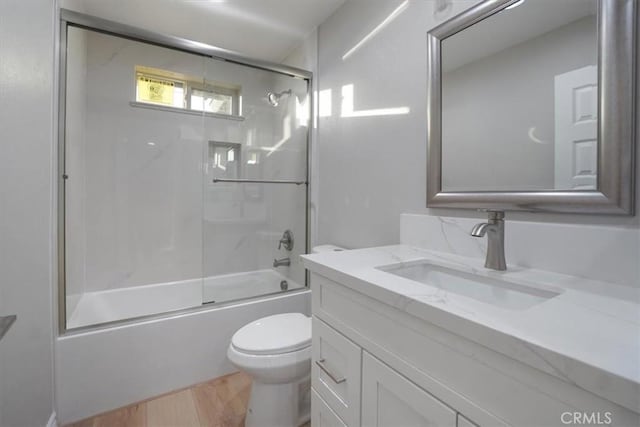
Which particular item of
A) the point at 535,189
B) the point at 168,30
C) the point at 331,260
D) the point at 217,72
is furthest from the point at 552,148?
the point at 168,30

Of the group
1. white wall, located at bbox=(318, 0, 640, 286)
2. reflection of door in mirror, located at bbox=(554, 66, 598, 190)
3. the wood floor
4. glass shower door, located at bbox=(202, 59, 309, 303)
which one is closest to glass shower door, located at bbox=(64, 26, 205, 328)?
glass shower door, located at bbox=(202, 59, 309, 303)

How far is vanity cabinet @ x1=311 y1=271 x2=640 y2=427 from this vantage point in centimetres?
44

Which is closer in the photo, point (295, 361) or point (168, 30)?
point (295, 361)

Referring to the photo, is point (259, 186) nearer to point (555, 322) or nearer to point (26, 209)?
point (26, 209)

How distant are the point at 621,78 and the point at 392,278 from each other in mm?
803

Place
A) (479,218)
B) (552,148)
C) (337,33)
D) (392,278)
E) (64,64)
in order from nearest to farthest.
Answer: (392,278) < (552,148) < (479,218) < (64,64) < (337,33)

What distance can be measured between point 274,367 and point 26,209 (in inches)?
44.9

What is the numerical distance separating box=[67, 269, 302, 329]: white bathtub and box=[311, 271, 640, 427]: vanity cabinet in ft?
3.89

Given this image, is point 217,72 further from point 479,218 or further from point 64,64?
point 479,218

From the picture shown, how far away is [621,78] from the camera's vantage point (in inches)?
29.0

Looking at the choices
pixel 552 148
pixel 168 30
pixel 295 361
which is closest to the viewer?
pixel 552 148

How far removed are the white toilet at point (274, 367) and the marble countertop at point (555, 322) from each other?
0.59m

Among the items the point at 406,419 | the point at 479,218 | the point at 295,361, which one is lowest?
the point at 295,361

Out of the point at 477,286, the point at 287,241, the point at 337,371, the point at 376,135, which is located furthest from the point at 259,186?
the point at 477,286
